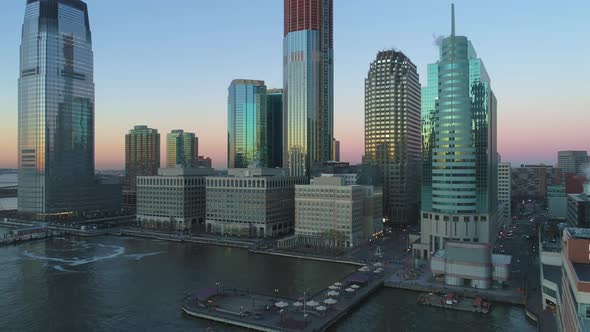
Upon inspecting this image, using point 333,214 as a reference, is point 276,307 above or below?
below

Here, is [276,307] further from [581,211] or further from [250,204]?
[581,211]

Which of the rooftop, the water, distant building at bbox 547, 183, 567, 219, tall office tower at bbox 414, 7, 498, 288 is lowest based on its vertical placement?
the water

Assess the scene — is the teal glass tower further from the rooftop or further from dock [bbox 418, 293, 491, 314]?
the rooftop

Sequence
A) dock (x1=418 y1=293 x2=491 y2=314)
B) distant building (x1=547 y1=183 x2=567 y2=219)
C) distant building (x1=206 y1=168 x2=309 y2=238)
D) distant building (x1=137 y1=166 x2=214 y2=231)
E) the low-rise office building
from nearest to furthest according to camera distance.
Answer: the low-rise office building → dock (x1=418 y1=293 x2=491 y2=314) → distant building (x1=206 y1=168 x2=309 y2=238) → distant building (x1=137 y1=166 x2=214 y2=231) → distant building (x1=547 y1=183 x2=567 y2=219)

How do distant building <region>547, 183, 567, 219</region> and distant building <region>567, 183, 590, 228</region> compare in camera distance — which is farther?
distant building <region>547, 183, 567, 219</region>

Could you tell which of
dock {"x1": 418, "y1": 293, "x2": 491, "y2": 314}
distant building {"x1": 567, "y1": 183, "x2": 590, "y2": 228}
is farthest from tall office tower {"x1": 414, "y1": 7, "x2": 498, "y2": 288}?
dock {"x1": 418, "y1": 293, "x2": 491, "y2": 314}

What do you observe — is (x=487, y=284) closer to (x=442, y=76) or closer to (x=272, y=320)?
(x=272, y=320)

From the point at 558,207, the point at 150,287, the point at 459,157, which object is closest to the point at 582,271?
the point at 459,157

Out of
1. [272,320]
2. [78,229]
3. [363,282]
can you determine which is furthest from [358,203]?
[78,229]
